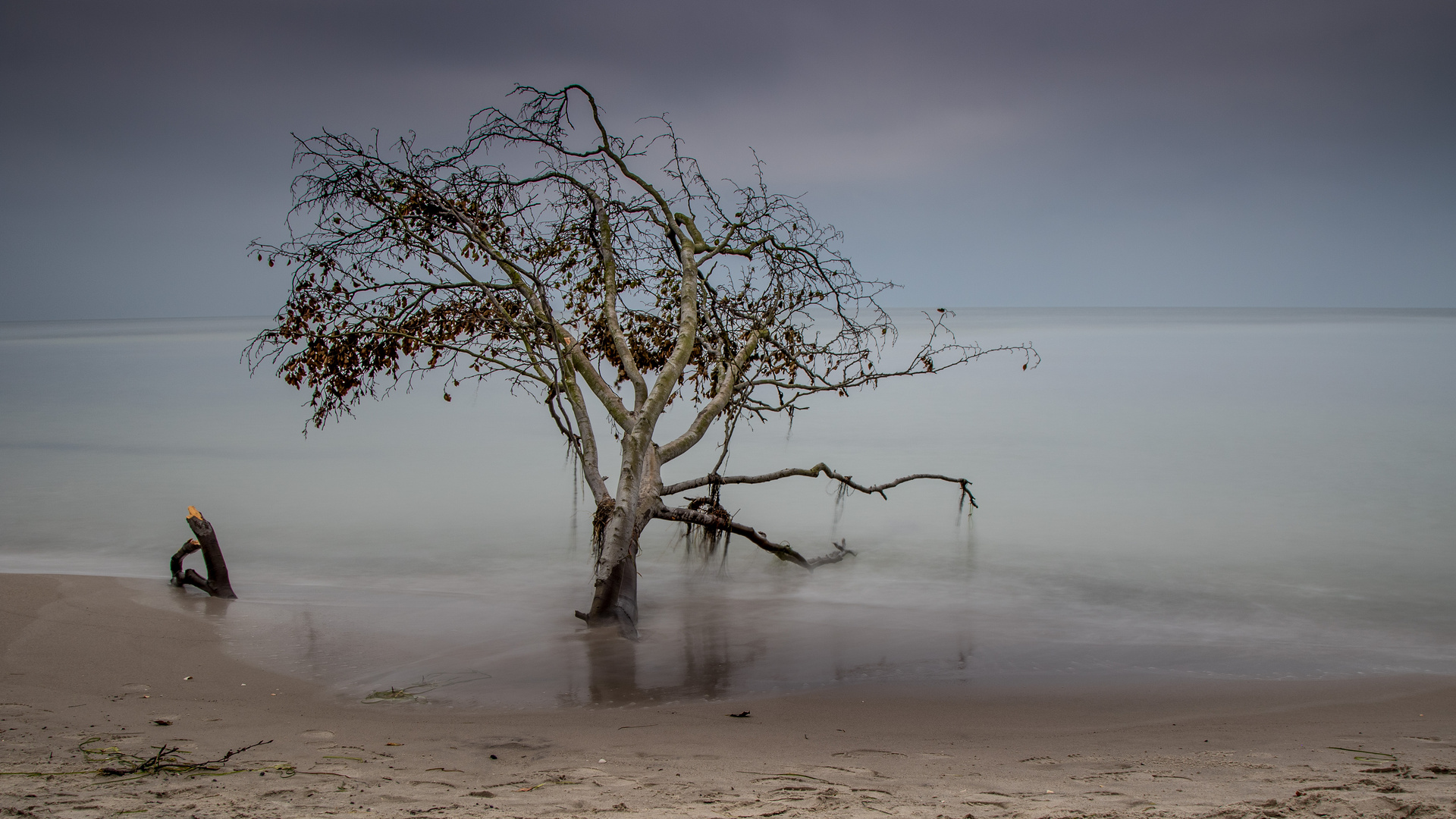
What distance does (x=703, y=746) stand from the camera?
5.51m

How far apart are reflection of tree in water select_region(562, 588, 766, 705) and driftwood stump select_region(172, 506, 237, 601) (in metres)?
3.76

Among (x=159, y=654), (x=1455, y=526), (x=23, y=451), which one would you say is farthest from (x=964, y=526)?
(x=23, y=451)

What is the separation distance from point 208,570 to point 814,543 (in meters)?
8.14

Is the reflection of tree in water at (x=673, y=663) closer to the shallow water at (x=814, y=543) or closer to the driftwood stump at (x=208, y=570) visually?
the shallow water at (x=814, y=543)

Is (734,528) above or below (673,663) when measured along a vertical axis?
above

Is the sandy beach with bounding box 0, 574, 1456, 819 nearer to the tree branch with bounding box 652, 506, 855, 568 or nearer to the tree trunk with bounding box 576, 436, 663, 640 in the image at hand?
the tree trunk with bounding box 576, 436, 663, 640

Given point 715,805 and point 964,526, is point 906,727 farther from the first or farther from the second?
point 964,526

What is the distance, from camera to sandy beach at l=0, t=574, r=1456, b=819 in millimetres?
4168

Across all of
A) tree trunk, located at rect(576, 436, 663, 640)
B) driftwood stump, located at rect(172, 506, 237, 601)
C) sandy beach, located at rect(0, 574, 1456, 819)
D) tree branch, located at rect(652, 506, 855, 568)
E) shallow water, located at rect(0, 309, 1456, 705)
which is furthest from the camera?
tree branch, located at rect(652, 506, 855, 568)

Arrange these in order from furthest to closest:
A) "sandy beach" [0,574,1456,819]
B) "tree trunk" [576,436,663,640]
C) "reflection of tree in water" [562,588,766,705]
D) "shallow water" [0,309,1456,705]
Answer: "tree trunk" [576,436,663,640] → "shallow water" [0,309,1456,705] → "reflection of tree in water" [562,588,766,705] → "sandy beach" [0,574,1456,819]

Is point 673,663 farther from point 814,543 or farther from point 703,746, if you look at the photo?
point 814,543

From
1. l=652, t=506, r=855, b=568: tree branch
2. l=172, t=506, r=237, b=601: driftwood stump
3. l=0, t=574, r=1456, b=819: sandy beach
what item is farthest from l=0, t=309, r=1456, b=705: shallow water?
l=0, t=574, r=1456, b=819: sandy beach

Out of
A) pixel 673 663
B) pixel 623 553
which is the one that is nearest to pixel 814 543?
pixel 623 553

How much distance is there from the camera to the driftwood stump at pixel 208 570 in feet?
30.6
